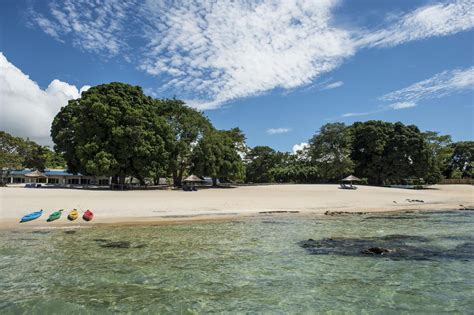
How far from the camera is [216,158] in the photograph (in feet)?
158

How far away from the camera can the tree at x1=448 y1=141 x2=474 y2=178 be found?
253 feet

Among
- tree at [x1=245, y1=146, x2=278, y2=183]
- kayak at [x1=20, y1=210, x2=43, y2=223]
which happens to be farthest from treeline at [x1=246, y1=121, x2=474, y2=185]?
kayak at [x1=20, y1=210, x2=43, y2=223]

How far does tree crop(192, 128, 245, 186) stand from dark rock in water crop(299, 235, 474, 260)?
108 ft

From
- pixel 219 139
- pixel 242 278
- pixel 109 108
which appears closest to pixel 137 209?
pixel 242 278

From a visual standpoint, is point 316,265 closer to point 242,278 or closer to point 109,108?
point 242,278

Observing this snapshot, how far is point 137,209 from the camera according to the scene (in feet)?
74.8

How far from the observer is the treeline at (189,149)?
39.1m

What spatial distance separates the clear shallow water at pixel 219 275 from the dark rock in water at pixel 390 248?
0.16 m

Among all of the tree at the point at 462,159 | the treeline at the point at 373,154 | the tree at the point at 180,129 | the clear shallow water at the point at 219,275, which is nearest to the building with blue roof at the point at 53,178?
the tree at the point at 180,129

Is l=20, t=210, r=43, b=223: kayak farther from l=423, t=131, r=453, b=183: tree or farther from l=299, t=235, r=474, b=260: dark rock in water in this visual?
l=423, t=131, r=453, b=183: tree

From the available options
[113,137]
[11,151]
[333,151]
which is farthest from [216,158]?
A: [11,151]

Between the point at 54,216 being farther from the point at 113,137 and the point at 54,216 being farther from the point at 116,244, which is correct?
the point at 113,137

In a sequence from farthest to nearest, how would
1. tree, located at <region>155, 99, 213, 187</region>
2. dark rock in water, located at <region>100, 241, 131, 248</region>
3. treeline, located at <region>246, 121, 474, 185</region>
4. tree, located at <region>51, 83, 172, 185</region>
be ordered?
1. treeline, located at <region>246, 121, 474, 185</region>
2. tree, located at <region>155, 99, 213, 187</region>
3. tree, located at <region>51, 83, 172, 185</region>
4. dark rock in water, located at <region>100, 241, 131, 248</region>

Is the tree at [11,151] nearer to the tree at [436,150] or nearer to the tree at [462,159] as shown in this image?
the tree at [436,150]
